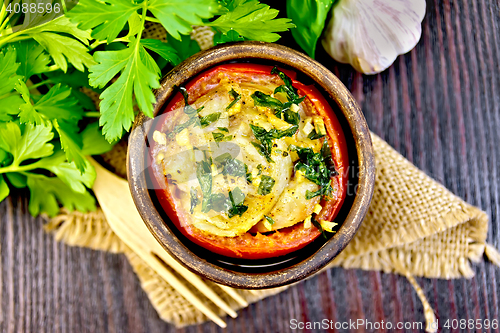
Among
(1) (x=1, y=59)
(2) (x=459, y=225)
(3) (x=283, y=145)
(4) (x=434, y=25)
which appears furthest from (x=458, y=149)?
(1) (x=1, y=59)

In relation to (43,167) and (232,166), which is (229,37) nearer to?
(232,166)

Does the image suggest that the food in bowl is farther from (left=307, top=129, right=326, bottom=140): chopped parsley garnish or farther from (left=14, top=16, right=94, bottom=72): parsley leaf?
(left=14, top=16, right=94, bottom=72): parsley leaf

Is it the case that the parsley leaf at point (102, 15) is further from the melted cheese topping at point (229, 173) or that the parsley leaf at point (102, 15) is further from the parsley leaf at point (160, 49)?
the melted cheese topping at point (229, 173)

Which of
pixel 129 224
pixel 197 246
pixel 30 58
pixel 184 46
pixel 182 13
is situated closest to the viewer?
pixel 182 13

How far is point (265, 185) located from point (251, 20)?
2.06ft

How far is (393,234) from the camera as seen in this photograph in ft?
6.00

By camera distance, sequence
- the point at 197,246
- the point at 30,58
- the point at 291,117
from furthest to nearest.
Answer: the point at 30,58 → the point at 197,246 → the point at 291,117

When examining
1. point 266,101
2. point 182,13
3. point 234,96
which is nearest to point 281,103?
point 266,101

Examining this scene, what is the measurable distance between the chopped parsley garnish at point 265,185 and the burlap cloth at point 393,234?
0.86 meters

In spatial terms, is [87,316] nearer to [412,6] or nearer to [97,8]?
[97,8]

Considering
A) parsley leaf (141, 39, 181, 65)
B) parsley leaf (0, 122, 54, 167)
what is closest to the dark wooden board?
parsley leaf (0, 122, 54, 167)

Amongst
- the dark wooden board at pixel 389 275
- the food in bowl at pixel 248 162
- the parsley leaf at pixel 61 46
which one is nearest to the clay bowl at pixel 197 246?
the food in bowl at pixel 248 162

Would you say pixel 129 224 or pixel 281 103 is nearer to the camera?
pixel 281 103

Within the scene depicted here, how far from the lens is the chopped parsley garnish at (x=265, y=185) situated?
1186 mm
